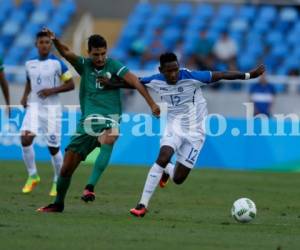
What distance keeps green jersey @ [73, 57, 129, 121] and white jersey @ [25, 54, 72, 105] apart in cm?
333

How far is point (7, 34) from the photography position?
105ft

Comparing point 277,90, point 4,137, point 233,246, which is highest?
point 277,90

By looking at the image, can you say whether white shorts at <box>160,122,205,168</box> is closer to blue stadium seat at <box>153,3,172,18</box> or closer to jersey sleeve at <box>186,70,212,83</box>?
jersey sleeve at <box>186,70,212,83</box>

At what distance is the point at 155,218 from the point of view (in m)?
12.3

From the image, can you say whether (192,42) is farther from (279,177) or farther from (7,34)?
(279,177)

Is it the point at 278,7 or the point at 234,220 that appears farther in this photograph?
the point at 278,7

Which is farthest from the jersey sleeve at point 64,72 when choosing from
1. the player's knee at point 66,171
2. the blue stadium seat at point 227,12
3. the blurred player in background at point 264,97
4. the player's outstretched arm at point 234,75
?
the blue stadium seat at point 227,12

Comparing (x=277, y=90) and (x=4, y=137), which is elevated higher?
(x=277, y=90)

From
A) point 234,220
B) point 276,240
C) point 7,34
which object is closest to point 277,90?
point 7,34

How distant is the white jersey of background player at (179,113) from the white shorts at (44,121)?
10.3 feet

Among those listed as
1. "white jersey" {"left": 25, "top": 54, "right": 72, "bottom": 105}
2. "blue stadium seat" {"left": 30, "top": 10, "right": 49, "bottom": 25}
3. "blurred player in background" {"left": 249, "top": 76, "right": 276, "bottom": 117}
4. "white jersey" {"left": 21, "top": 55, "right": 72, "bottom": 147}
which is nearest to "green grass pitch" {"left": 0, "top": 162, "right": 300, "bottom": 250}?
"white jersey" {"left": 21, "top": 55, "right": 72, "bottom": 147}

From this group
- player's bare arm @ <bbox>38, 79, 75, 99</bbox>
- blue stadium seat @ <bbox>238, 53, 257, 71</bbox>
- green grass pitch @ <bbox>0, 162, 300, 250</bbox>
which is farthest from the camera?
blue stadium seat @ <bbox>238, 53, 257, 71</bbox>

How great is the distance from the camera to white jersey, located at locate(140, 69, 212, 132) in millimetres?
12984

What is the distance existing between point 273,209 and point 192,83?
2353 mm
